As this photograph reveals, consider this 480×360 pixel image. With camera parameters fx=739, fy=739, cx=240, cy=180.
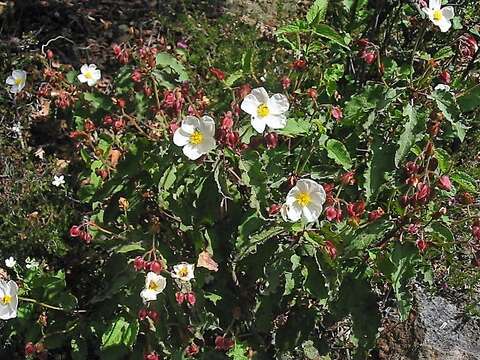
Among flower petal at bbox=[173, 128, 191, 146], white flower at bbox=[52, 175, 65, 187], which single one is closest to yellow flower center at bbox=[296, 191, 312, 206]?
flower petal at bbox=[173, 128, 191, 146]

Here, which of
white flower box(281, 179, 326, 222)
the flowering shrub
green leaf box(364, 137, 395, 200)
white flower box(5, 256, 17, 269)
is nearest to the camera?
white flower box(281, 179, 326, 222)

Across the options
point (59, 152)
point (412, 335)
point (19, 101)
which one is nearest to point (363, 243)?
point (412, 335)

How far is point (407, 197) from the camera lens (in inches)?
84.8

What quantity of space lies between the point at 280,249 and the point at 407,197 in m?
0.45

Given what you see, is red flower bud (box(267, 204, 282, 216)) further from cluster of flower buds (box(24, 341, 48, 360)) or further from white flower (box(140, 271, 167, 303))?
cluster of flower buds (box(24, 341, 48, 360))

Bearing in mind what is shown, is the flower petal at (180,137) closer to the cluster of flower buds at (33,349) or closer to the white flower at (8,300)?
the white flower at (8,300)

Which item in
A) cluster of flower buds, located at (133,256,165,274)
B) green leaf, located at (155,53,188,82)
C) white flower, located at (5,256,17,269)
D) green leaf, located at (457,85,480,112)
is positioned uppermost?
green leaf, located at (457,85,480,112)

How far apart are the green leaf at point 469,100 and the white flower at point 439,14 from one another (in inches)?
10.3

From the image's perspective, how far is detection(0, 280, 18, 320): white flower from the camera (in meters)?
2.51

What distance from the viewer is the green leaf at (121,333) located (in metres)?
2.46

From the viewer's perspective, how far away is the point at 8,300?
99.4 inches

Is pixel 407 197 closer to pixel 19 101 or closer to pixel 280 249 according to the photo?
pixel 280 249

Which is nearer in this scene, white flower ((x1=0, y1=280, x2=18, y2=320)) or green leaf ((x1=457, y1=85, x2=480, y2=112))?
green leaf ((x1=457, y1=85, x2=480, y2=112))

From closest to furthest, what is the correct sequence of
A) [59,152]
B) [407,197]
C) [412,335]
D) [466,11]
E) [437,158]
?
[407,197] < [437,158] < [412,335] < [466,11] < [59,152]
